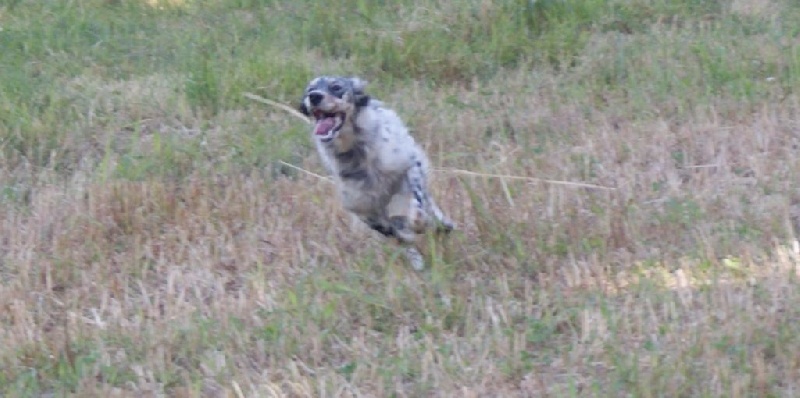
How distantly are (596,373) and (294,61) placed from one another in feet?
15.6

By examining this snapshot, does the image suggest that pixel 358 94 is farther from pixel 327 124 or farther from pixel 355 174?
pixel 355 174

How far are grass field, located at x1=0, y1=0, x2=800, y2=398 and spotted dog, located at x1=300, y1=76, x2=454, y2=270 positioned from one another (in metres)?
0.18

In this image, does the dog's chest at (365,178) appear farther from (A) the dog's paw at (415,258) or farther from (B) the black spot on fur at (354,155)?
(A) the dog's paw at (415,258)

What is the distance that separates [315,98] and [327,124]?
0.18m

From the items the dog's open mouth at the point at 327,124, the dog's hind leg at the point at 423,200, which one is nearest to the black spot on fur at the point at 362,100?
the dog's open mouth at the point at 327,124

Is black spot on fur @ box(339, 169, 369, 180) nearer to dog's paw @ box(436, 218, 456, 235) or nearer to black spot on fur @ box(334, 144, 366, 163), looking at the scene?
black spot on fur @ box(334, 144, 366, 163)

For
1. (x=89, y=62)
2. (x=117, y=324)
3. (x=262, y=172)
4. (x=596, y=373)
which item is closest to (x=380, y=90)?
(x=262, y=172)

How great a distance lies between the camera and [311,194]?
25.7 ft

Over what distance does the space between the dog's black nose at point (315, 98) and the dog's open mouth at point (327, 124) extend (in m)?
0.10

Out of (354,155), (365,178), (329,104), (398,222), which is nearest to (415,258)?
(398,222)

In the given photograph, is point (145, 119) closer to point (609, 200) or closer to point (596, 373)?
point (609, 200)

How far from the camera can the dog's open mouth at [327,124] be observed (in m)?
6.48

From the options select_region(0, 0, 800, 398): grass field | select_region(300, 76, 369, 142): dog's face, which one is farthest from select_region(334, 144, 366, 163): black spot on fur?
select_region(0, 0, 800, 398): grass field

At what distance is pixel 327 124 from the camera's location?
21.3ft
